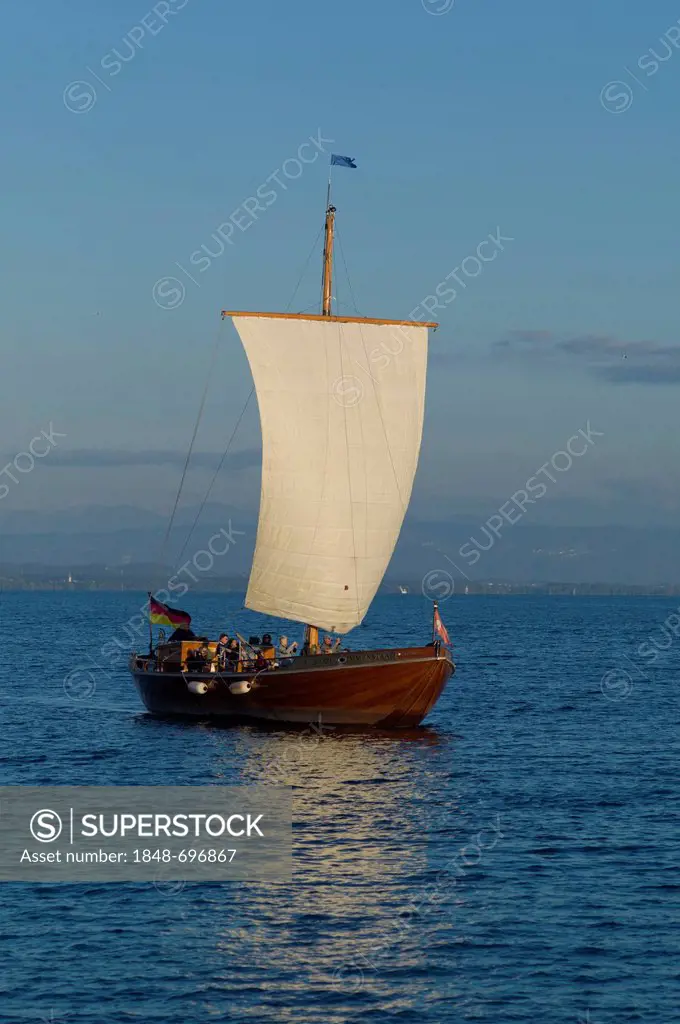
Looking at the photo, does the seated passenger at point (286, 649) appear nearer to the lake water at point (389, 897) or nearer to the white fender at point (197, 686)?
the white fender at point (197, 686)

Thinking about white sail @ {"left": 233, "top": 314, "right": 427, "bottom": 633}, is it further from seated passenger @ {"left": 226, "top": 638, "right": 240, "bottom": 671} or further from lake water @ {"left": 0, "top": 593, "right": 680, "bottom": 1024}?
lake water @ {"left": 0, "top": 593, "right": 680, "bottom": 1024}

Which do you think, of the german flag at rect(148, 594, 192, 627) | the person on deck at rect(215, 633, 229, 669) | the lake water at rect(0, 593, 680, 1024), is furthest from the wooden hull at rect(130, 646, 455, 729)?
the german flag at rect(148, 594, 192, 627)

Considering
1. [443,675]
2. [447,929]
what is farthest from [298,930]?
[443,675]

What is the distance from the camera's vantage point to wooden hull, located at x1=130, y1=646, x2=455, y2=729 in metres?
55.4

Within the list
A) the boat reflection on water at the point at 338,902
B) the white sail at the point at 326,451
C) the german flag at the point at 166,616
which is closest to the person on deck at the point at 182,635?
Result: the german flag at the point at 166,616

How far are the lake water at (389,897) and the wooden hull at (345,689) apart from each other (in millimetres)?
1126

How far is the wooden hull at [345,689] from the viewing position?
55.4m

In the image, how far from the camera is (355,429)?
6062 centimetres

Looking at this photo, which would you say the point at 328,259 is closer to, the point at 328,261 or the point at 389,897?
the point at 328,261

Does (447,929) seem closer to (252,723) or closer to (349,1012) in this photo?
(349,1012)

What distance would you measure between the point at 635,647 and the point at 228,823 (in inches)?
4364

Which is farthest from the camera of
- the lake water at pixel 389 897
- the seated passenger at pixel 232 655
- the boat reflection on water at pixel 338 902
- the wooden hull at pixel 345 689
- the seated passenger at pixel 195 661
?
the seated passenger at pixel 195 661

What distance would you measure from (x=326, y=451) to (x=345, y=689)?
10.4 meters

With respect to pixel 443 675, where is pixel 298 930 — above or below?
below
